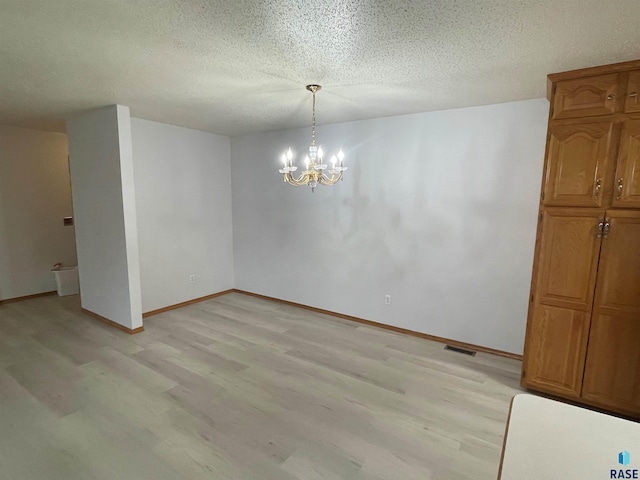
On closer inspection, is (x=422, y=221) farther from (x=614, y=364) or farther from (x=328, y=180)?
(x=614, y=364)

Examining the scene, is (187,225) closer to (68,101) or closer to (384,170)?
(68,101)

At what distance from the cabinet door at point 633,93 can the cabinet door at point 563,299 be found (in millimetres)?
696

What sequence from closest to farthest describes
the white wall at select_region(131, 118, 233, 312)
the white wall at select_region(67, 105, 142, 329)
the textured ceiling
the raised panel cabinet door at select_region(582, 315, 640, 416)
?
1. the textured ceiling
2. the raised panel cabinet door at select_region(582, 315, 640, 416)
3. the white wall at select_region(67, 105, 142, 329)
4. the white wall at select_region(131, 118, 233, 312)

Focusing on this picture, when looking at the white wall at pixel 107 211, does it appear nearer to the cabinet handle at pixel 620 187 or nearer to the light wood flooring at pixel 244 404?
the light wood flooring at pixel 244 404

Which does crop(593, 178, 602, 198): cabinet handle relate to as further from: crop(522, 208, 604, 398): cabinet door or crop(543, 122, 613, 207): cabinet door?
crop(522, 208, 604, 398): cabinet door

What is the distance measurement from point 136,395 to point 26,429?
2.11ft

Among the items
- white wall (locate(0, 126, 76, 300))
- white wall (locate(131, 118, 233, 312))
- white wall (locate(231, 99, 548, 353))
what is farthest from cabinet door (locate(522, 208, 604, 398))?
white wall (locate(0, 126, 76, 300))

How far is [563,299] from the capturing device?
2400 millimetres

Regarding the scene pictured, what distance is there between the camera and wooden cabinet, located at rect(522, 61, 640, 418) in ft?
7.04

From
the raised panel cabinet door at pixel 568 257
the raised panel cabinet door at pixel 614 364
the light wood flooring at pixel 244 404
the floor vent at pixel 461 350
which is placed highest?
the raised panel cabinet door at pixel 568 257

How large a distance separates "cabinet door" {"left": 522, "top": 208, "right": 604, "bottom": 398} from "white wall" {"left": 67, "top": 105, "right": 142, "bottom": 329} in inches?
157

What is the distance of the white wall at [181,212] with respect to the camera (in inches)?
161

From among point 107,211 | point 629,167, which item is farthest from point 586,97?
point 107,211

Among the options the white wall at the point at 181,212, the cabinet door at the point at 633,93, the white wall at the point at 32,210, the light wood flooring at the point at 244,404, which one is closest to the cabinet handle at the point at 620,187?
the cabinet door at the point at 633,93
